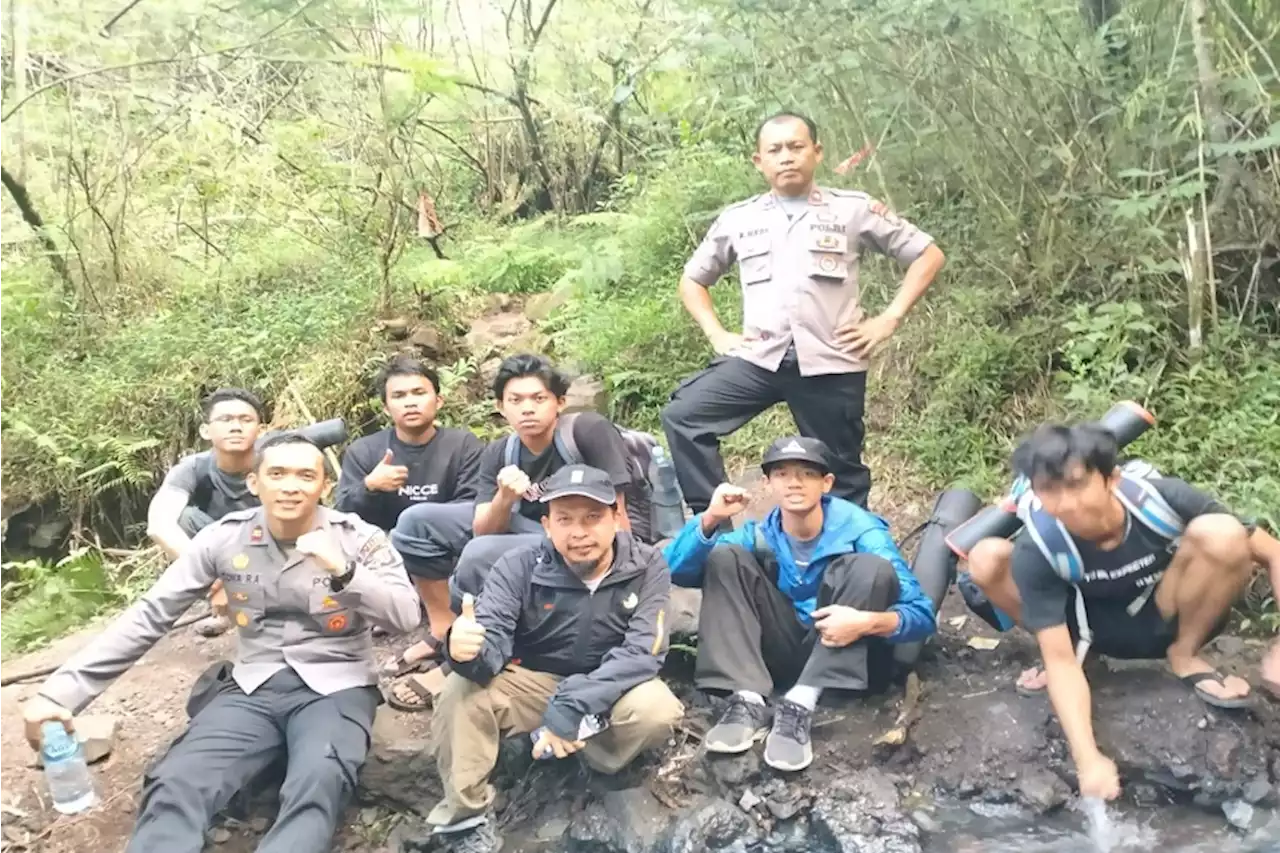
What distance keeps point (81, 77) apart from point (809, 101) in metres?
6.96

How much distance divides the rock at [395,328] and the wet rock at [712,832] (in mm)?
5837

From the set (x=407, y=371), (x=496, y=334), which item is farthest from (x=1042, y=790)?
(x=496, y=334)

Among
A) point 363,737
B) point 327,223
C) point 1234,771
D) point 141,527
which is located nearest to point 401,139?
point 327,223

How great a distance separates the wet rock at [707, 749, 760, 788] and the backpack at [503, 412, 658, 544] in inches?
44.6

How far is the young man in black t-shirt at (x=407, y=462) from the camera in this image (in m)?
4.87

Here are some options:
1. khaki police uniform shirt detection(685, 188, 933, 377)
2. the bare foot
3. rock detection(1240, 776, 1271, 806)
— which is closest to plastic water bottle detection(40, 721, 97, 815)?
khaki police uniform shirt detection(685, 188, 933, 377)

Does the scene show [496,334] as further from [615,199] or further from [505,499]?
[505,499]

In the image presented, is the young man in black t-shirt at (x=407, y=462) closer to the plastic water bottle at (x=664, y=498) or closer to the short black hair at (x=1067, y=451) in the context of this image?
the plastic water bottle at (x=664, y=498)

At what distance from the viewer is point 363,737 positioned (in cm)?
378

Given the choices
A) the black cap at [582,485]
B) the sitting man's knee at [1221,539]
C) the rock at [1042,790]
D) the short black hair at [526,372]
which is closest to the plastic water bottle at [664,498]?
the short black hair at [526,372]

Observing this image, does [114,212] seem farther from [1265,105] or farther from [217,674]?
[1265,105]

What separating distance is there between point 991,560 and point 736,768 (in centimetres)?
123

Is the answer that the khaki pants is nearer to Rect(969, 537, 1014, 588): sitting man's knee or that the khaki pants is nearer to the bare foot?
Rect(969, 537, 1014, 588): sitting man's knee

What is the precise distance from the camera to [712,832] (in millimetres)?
A: 3617
